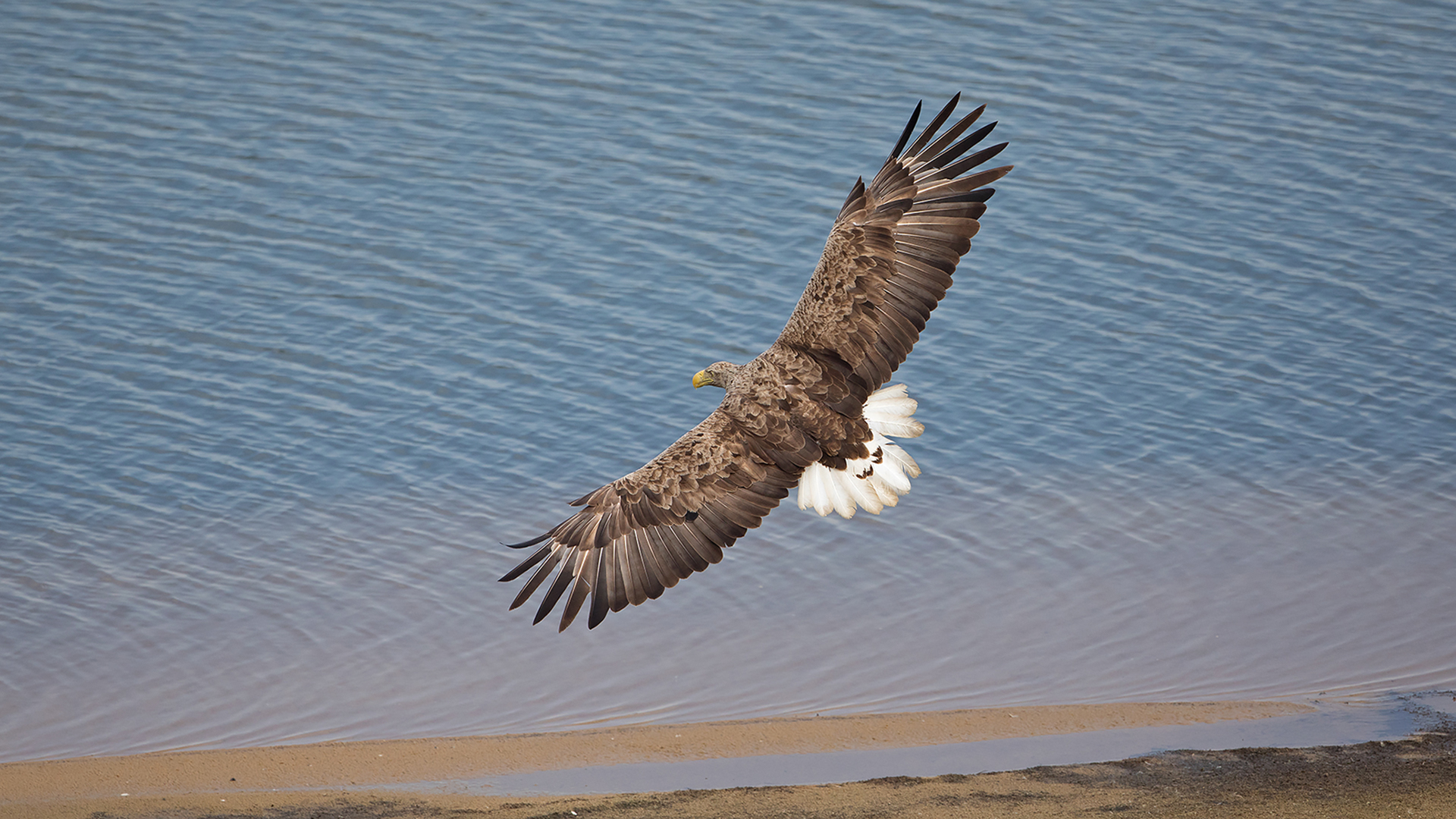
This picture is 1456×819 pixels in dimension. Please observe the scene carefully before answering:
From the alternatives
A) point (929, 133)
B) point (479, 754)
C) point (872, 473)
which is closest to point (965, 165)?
point (929, 133)

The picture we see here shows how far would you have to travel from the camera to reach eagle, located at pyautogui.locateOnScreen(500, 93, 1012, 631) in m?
7.30

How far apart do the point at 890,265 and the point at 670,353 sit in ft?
17.2

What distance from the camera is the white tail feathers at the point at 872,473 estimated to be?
775 centimetres

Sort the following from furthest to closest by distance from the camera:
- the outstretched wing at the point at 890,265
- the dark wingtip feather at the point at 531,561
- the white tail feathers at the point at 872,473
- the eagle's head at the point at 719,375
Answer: the eagle's head at the point at 719,375, the white tail feathers at the point at 872,473, the outstretched wing at the point at 890,265, the dark wingtip feather at the point at 531,561

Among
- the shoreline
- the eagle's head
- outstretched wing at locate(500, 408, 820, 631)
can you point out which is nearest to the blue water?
the shoreline

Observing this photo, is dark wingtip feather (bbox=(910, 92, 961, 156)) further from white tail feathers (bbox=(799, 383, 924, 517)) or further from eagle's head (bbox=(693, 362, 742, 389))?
eagle's head (bbox=(693, 362, 742, 389))

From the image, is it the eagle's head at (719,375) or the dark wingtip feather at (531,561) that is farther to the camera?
the eagle's head at (719,375)

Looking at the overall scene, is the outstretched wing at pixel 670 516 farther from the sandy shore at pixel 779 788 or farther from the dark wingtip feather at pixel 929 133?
the dark wingtip feather at pixel 929 133

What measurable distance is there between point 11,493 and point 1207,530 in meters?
8.40

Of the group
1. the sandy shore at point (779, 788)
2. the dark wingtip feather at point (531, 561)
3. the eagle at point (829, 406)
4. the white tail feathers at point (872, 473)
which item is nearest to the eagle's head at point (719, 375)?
the eagle at point (829, 406)

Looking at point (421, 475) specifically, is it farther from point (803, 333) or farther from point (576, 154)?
point (576, 154)

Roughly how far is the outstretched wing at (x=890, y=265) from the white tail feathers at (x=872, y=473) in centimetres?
12

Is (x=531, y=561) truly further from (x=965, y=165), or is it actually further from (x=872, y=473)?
(x=965, y=165)

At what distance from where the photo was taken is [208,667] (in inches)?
357
